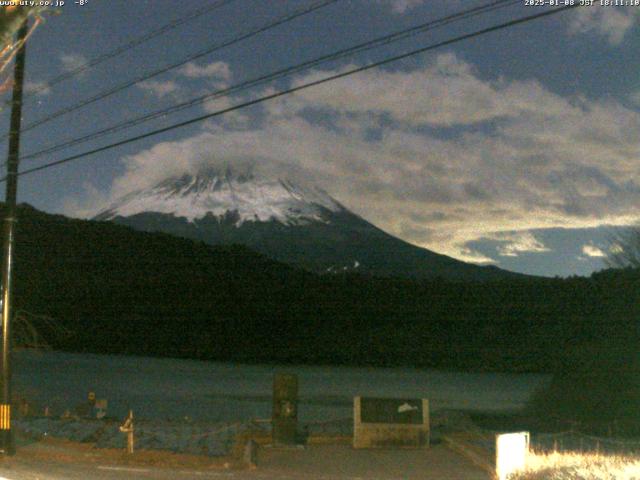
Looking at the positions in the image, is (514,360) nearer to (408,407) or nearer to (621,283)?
(621,283)

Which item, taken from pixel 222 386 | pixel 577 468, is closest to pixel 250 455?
pixel 577 468

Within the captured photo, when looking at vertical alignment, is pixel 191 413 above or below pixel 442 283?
below

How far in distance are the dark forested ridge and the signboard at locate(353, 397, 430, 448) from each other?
53.8 meters

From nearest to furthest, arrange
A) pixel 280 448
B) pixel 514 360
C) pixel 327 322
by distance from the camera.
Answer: pixel 280 448, pixel 514 360, pixel 327 322

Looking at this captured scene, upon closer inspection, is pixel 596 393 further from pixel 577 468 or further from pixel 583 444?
pixel 577 468

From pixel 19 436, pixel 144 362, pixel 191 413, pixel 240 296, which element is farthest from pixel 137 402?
pixel 240 296

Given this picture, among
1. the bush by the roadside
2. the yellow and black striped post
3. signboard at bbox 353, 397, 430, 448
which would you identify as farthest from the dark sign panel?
the bush by the roadside

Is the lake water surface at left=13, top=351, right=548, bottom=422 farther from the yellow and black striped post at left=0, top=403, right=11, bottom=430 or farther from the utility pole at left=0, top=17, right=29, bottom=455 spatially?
the yellow and black striped post at left=0, top=403, right=11, bottom=430

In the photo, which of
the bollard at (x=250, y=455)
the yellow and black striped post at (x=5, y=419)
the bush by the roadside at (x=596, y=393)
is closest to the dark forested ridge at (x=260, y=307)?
the bush by the roadside at (x=596, y=393)

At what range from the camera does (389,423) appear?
59.9 feet

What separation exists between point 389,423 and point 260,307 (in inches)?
3561

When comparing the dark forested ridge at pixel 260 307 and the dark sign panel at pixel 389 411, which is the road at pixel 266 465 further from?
the dark forested ridge at pixel 260 307

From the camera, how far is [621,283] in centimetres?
5322

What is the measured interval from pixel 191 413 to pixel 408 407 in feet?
76.5
